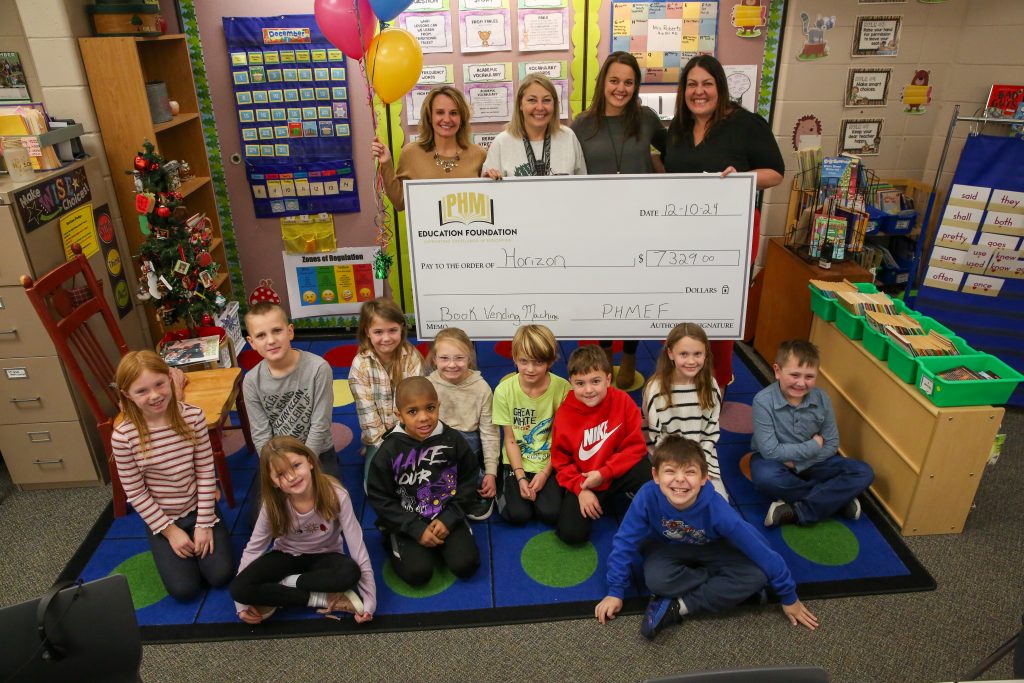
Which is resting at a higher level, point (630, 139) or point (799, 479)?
point (630, 139)

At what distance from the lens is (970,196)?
3693 millimetres

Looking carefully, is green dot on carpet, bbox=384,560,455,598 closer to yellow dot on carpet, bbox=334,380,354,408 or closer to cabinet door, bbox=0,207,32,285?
yellow dot on carpet, bbox=334,380,354,408

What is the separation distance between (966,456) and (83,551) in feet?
11.5

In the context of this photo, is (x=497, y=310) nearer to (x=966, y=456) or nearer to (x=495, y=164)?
(x=495, y=164)

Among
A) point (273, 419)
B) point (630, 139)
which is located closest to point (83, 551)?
point (273, 419)

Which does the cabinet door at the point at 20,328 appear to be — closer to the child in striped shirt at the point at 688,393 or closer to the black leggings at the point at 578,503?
the black leggings at the point at 578,503

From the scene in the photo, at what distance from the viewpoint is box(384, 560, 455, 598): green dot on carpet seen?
8.56ft

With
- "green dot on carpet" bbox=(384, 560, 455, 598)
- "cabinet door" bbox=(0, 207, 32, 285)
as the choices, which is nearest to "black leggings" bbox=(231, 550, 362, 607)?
"green dot on carpet" bbox=(384, 560, 455, 598)

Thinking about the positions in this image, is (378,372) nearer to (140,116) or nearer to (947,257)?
(140,116)

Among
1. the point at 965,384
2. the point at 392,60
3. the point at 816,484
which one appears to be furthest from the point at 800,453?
the point at 392,60

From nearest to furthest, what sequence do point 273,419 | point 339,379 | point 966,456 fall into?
point 966,456 < point 273,419 < point 339,379

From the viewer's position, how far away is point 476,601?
8.42 ft

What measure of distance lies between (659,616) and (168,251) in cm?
276

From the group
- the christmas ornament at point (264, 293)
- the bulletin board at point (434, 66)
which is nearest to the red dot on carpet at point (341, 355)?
the christmas ornament at point (264, 293)
